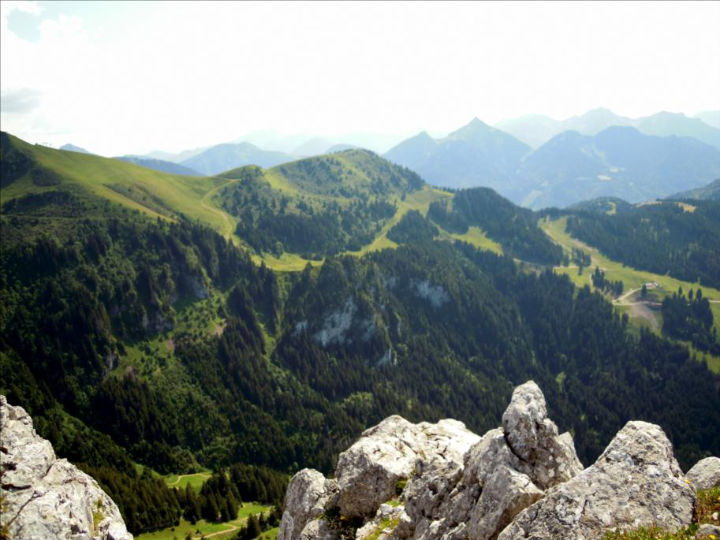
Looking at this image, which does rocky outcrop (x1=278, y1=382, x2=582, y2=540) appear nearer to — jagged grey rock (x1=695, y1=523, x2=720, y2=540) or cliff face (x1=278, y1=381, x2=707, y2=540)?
cliff face (x1=278, y1=381, x2=707, y2=540)

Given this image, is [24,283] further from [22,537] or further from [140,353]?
[22,537]

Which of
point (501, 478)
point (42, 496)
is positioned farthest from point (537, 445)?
point (42, 496)

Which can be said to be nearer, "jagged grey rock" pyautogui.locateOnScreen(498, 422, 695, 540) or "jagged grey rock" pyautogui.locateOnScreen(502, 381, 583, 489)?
"jagged grey rock" pyautogui.locateOnScreen(498, 422, 695, 540)

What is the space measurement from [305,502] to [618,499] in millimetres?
34477

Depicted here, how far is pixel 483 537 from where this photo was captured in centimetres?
2623

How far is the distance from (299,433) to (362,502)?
488 ft

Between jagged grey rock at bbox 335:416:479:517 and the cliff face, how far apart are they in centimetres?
11

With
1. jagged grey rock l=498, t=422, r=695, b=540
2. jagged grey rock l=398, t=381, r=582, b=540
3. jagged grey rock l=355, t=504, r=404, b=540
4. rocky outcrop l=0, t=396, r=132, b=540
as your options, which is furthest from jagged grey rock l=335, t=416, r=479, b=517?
rocky outcrop l=0, t=396, r=132, b=540

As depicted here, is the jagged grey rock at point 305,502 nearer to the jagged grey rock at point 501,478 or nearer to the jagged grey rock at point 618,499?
the jagged grey rock at point 501,478

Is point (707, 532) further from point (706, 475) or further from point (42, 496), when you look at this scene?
point (42, 496)

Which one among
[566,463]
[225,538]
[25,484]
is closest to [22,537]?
[25,484]

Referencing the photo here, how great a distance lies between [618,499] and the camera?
2170cm

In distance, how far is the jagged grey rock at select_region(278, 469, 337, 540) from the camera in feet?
144

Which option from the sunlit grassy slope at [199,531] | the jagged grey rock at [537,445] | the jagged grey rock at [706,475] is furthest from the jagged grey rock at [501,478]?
the sunlit grassy slope at [199,531]
